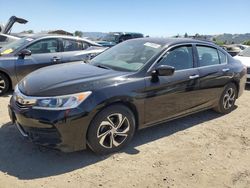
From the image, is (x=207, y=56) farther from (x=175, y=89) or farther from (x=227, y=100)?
(x=175, y=89)

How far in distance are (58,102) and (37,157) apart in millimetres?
837

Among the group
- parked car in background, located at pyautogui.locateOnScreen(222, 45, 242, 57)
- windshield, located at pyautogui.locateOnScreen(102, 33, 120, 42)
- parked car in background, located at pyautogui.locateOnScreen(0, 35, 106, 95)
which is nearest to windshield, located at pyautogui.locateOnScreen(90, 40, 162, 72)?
parked car in background, located at pyautogui.locateOnScreen(0, 35, 106, 95)

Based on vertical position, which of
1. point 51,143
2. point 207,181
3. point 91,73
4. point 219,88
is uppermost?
point 91,73

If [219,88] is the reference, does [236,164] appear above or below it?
below

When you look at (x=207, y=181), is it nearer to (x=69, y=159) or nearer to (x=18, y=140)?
(x=69, y=159)

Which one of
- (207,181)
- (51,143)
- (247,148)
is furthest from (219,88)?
(51,143)

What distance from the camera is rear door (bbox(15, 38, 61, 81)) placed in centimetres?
697

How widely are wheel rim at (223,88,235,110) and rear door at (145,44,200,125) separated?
100 centimetres

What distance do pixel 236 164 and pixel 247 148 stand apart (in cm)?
63

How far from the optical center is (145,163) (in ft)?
12.5

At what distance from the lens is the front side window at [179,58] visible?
15.1ft

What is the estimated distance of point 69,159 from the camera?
3.82 m

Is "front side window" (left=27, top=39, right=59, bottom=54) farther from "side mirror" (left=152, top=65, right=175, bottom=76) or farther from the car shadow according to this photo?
"side mirror" (left=152, top=65, right=175, bottom=76)

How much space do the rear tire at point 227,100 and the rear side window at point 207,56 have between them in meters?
0.62
